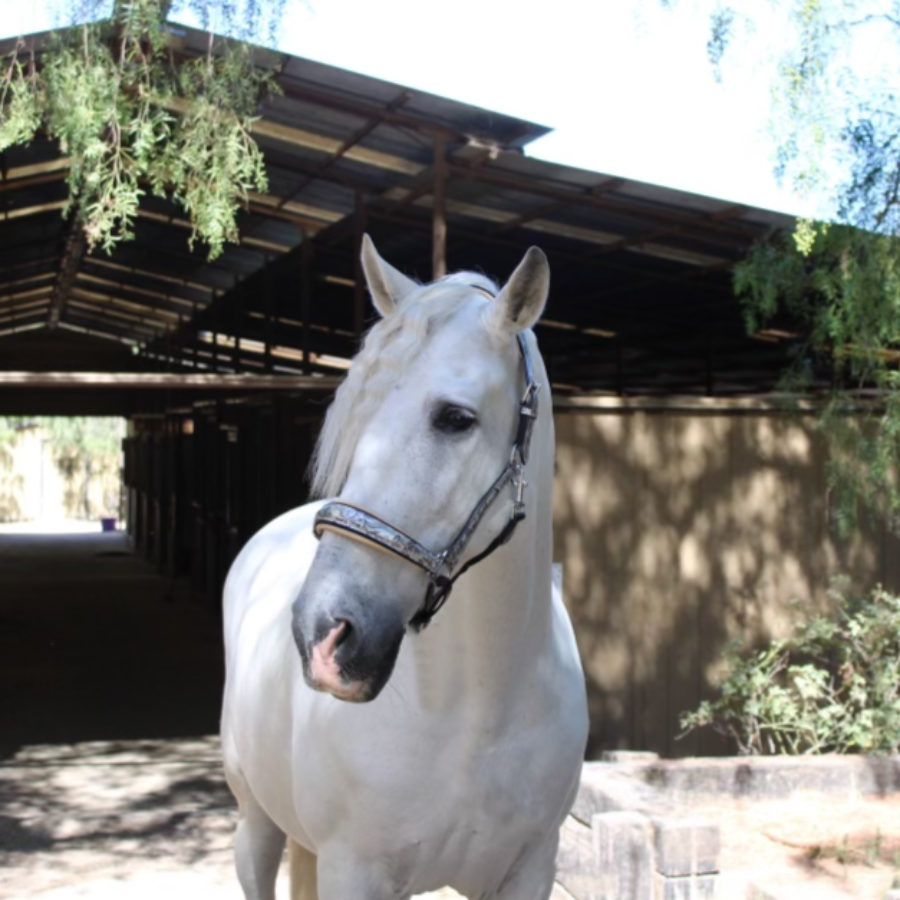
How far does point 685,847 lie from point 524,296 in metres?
2.30

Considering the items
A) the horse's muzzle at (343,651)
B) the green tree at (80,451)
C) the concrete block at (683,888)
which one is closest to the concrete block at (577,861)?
the concrete block at (683,888)

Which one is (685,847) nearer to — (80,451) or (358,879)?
(358,879)

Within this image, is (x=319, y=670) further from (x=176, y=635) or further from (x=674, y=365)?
(x=674, y=365)

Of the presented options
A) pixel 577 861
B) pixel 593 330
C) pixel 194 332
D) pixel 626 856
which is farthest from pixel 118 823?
pixel 194 332

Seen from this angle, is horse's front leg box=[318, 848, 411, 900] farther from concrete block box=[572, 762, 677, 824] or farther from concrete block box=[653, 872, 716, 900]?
concrete block box=[572, 762, 677, 824]

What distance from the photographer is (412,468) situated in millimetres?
1512

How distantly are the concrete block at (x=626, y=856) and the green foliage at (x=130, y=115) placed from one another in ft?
7.87

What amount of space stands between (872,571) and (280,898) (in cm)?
362

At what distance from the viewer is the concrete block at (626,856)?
3393mm

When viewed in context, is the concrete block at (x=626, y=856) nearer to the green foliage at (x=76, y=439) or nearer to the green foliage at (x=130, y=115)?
the green foliage at (x=130, y=115)

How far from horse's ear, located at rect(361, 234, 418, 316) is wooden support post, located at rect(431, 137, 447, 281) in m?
3.43

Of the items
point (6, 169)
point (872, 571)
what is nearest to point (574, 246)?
point (872, 571)

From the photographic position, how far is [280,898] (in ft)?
13.1

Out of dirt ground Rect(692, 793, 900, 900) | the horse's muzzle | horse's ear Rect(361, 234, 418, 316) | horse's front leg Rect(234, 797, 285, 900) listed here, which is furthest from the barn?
the horse's muzzle
